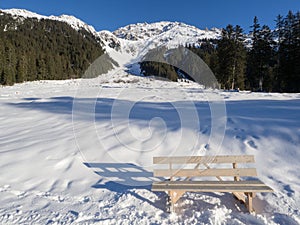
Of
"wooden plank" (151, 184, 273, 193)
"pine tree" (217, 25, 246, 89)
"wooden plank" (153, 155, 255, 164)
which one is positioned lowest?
"wooden plank" (151, 184, 273, 193)

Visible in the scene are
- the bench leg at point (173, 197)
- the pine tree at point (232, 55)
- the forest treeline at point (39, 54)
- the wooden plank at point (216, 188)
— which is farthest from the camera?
the forest treeline at point (39, 54)

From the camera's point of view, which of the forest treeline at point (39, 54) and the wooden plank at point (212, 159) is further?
the forest treeline at point (39, 54)

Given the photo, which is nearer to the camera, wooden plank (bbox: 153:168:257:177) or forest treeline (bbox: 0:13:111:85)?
wooden plank (bbox: 153:168:257:177)

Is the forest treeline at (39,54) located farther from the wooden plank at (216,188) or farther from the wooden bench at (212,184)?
the wooden plank at (216,188)

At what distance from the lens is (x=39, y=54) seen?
73750mm

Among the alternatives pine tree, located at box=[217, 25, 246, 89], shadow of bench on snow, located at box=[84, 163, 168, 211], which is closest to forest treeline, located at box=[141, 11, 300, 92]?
pine tree, located at box=[217, 25, 246, 89]

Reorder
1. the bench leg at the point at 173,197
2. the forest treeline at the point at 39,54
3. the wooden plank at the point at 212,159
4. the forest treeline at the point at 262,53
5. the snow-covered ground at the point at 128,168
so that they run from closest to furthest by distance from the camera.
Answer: the snow-covered ground at the point at 128,168, the bench leg at the point at 173,197, the wooden plank at the point at 212,159, the forest treeline at the point at 262,53, the forest treeline at the point at 39,54

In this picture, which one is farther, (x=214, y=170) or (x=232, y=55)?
(x=232, y=55)

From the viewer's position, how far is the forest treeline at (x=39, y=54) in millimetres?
57312

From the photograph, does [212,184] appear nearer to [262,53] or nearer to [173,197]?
[173,197]

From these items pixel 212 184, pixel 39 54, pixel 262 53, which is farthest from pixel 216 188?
pixel 39 54

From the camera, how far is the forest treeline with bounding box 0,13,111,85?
188 ft

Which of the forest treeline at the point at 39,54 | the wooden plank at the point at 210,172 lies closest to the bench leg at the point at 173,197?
the wooden plank at the point at 210,172

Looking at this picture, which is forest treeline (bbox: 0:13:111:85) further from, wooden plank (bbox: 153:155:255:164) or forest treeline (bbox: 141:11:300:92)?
forest treeline (bbox: 141:11:300:92)
